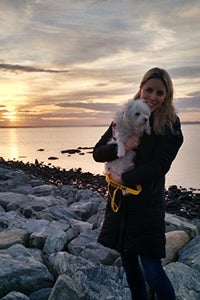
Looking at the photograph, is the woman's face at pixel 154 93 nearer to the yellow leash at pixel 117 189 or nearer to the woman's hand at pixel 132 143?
the woman's hand at pixel 132 143

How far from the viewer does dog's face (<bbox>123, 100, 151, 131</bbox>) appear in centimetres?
396

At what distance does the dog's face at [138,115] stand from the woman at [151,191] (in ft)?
0.20

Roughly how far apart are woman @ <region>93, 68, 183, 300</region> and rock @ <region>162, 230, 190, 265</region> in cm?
265

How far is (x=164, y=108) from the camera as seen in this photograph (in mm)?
3822

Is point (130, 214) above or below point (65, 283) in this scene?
above

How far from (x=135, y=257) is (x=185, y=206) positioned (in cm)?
1378

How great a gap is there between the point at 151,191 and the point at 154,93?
979 mm

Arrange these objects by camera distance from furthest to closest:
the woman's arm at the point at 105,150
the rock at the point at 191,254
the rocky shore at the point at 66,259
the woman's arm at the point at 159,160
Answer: the rock at the point at 191,254 < the rocky shore at the point at 66,259 < the woman's arm at the point at 105,150 < the woman's arm at the point at 159,160

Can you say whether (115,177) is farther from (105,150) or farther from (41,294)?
(41,294)

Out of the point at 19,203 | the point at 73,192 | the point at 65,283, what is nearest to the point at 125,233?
the point at 65,283

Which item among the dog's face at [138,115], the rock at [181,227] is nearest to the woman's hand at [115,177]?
the dog's face at [138,115]

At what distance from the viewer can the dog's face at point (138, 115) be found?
13.0ft

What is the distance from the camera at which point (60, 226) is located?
25.9 ft

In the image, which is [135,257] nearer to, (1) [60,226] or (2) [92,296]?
(2) [92,296]
